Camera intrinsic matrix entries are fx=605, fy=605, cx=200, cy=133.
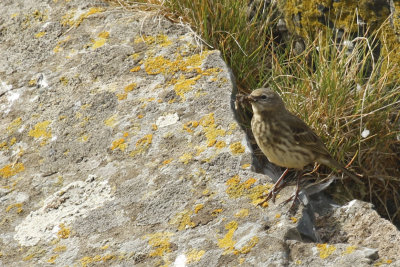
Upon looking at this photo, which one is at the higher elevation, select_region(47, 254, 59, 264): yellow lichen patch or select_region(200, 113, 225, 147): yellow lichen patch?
select_region(200, 113, 225, 147): yellow lichen patch

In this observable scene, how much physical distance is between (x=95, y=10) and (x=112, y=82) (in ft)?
3.92

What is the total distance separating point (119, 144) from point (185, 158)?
60cm

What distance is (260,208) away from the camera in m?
4.00

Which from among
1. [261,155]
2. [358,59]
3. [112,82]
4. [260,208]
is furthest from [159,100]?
[358,59]

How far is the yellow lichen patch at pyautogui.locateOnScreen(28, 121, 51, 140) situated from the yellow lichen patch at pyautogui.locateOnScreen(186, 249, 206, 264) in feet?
6.19

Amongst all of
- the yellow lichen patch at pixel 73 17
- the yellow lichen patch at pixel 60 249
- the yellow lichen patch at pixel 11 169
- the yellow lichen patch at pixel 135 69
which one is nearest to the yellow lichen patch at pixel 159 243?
the yellow lichen patch at pixel 60 249

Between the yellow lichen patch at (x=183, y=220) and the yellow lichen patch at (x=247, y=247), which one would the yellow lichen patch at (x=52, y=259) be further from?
the yellow lichen patch at (x=247, y=247)

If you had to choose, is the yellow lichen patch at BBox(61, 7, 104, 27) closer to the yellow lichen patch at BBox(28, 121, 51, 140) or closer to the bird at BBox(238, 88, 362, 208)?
the yellow lichen patch at BBox(28, 121, 51, 140)

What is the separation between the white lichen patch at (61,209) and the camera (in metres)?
4.23

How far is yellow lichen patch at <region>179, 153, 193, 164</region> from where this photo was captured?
454 centimetres

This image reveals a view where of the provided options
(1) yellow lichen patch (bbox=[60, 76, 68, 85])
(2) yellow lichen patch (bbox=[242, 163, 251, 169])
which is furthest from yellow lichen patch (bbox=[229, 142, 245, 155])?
(1) yellow lichen patch (bbox=[60, 76, 68, 85])

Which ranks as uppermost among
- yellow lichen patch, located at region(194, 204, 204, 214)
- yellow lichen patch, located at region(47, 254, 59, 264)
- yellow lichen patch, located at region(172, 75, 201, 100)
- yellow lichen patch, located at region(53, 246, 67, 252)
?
Answer: yellow lichen patch, located at region(172, 75, 201, 100)

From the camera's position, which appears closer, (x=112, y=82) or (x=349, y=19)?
(x=112, y=82)

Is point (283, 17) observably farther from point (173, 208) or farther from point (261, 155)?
point (173, 208)
